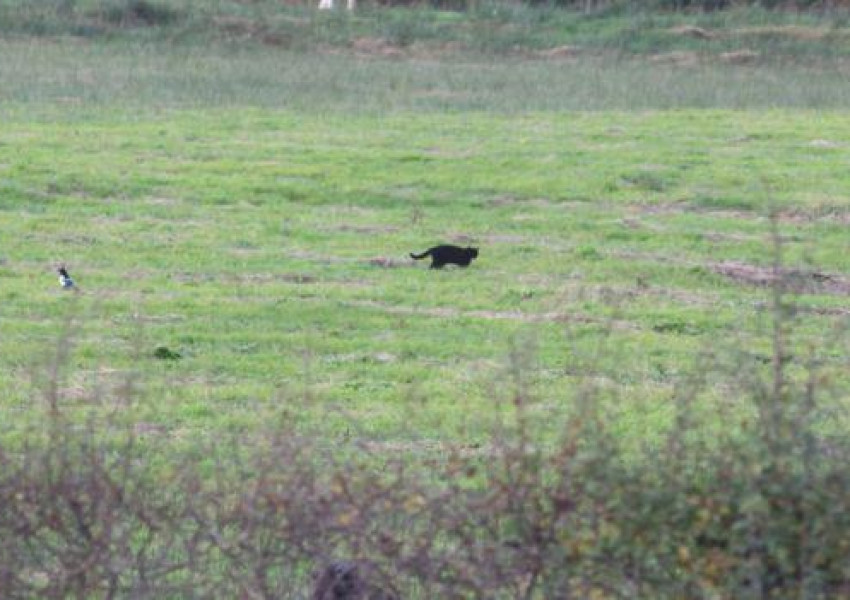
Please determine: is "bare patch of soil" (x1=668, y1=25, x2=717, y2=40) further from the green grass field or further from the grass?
the grass

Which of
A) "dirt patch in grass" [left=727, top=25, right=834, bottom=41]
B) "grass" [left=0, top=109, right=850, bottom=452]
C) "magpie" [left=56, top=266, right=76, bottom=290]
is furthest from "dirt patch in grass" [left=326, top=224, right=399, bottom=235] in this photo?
"dirt patch in grass" [left=727, top=25, right=834, bottom=41]

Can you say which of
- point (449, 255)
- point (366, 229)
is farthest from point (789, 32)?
point (449, 255)

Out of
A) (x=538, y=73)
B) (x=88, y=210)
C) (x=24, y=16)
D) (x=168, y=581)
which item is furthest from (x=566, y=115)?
(x=168, y=581)

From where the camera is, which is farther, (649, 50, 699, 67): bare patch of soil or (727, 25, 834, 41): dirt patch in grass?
(727, 25, 834, 41): dirt patch in grass

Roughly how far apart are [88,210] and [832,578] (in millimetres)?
15043

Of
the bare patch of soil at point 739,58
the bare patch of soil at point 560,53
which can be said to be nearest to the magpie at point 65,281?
the bare patch of soil at point 560,53

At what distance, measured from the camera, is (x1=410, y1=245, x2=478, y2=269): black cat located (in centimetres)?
1734

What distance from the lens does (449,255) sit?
57.0 feet

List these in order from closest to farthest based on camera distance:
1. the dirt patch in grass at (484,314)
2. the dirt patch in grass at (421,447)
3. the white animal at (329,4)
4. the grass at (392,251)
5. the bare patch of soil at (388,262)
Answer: the dirt patch in grass at (421,447) → the grass at (392,251) → the dirt patch in grass at (484,314) → the bare patch of soil at (388,262) → the white animal at (329,4)

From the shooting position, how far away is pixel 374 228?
65.3 ft

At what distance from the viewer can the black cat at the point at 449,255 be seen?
1734cm

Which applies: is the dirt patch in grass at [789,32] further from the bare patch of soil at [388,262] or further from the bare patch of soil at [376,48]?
the bare patch of soil at [388,262]

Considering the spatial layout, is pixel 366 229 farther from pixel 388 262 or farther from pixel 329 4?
pixel 329 4

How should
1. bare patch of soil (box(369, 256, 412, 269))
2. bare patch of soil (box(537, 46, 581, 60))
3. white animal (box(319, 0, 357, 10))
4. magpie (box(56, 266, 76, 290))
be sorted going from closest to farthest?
magpie (box(56, 266, 76, 290)) → bare patch of soil (box(369, 256, 412, 269)) → bare patch of soil (box(537, 46, 581, 60)) → white animal (box(319, 0, 357, 10))
